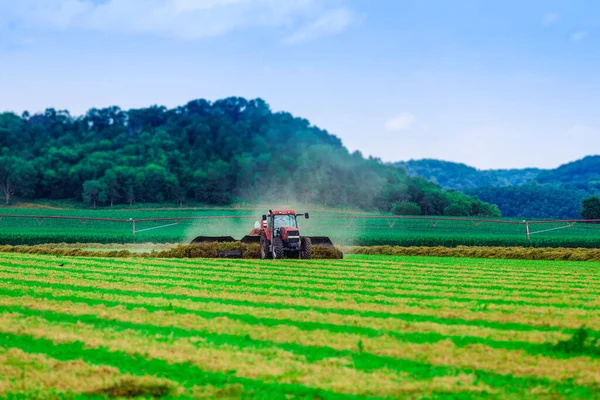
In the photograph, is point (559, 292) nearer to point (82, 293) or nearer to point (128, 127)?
point (82, 293)

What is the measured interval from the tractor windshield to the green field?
16.2 metres

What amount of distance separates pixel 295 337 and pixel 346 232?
43.6 meters

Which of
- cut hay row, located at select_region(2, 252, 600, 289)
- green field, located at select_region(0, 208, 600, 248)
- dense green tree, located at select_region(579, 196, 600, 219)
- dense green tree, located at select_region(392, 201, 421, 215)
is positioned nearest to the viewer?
cut hay row, located at select_region(2, 252, 600, 289)

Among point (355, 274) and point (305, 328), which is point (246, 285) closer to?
point (355, 274)

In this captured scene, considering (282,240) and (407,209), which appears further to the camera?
(407,209)

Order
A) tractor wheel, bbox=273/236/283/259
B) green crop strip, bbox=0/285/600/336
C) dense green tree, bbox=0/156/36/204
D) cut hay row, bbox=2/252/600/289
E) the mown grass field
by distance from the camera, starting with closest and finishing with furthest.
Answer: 1. the mown grass field
2. green crop strip, bbox=0/285/600/336
3. cut hay row, bbox=2/252/600/289
4. tractor wheel, bbox=273/236/283/259
5. dense green tree, bbox=0/156/36/204

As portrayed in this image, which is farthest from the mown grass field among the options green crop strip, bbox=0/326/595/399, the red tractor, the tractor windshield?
the tractor windshield

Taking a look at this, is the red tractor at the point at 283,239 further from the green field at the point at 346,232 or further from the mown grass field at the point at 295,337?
the green field at the point at 346,232

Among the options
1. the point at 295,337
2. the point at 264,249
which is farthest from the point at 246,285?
the point at 264,249

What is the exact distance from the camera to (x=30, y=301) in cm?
1514

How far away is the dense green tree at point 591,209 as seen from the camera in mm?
64012

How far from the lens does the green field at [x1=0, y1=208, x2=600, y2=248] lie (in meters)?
47.4

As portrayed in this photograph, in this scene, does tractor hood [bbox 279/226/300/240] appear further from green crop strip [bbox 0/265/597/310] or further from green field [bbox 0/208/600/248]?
green field [bbox 0/208/600/248]

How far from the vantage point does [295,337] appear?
11281mm
